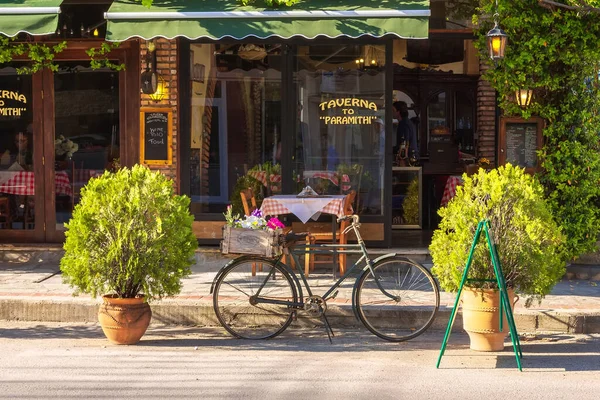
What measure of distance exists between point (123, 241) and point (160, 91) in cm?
433

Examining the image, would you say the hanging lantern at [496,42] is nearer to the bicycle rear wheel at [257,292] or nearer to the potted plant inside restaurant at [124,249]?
the bicycle rear wheel at [257,292]

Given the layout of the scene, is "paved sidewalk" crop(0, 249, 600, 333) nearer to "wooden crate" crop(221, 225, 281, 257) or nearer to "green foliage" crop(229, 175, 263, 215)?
"wooden crate" crop(221, 225, 281, 257)

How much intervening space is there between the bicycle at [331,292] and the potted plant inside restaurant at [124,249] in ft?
1.97

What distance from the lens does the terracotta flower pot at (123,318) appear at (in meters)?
7.98

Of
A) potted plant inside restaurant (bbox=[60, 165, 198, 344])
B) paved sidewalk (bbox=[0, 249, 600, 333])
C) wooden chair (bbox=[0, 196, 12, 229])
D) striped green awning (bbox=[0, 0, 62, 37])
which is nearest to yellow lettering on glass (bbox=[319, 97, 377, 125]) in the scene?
paved sidewalk (bbox=[0, 249, 600, 333])

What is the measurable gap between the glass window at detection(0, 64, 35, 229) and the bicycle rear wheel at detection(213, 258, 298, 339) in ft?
15.8

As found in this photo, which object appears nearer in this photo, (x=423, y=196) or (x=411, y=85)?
(x=423, y=196)

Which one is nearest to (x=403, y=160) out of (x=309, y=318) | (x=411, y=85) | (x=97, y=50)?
(x=411, y=85)

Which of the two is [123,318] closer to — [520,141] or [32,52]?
[32,52]

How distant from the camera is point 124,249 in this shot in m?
7.97

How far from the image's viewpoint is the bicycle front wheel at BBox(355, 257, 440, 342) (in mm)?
8203

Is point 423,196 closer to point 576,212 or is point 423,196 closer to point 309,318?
point 576,212

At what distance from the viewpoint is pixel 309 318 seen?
8828 mm

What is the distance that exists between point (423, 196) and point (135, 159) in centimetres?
549
